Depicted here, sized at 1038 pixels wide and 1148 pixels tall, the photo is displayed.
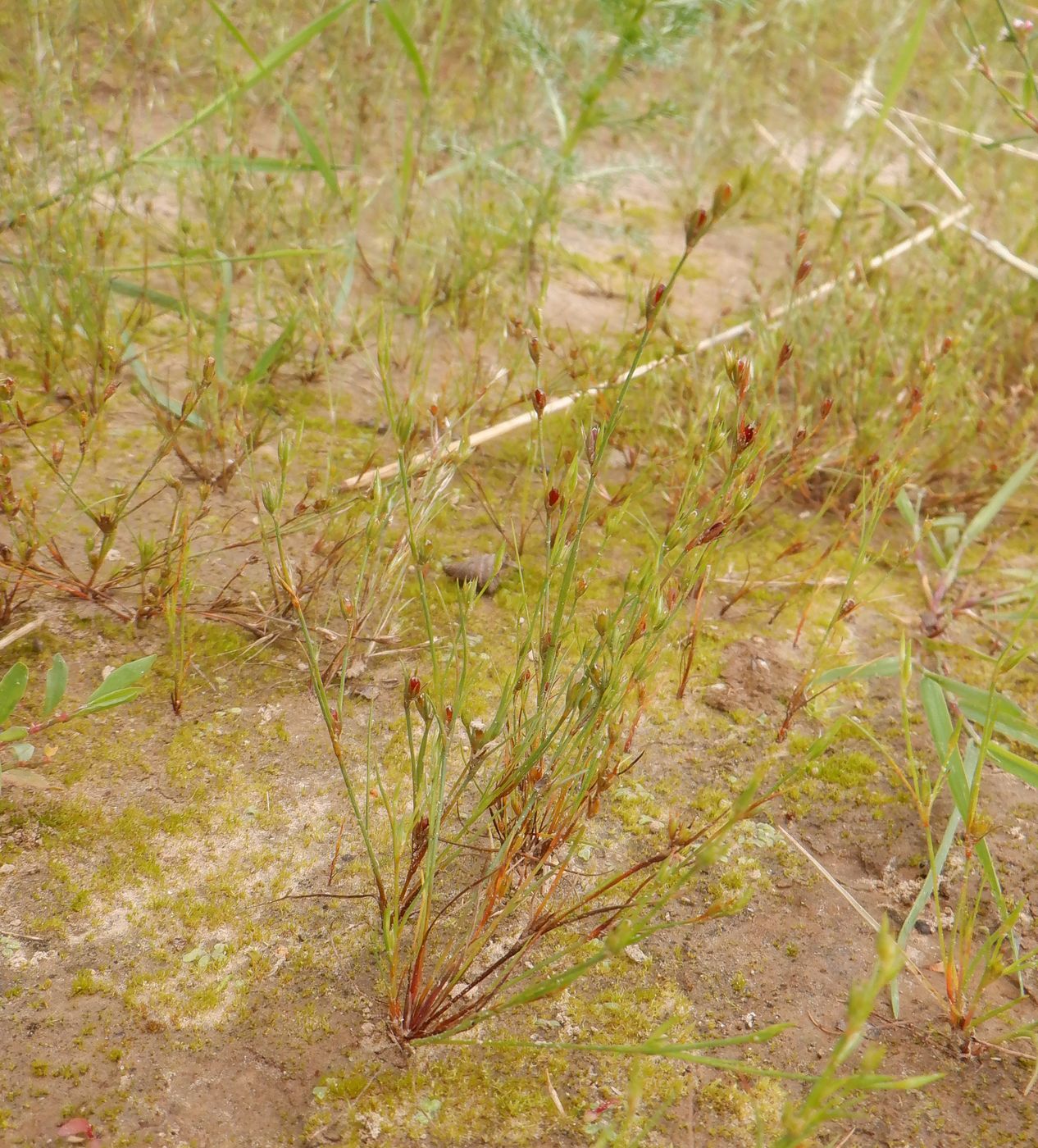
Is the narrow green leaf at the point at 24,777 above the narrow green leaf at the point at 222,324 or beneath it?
beneath

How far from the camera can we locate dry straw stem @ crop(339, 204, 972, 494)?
1.96 meters

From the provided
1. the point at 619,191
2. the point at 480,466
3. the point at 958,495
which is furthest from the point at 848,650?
the point at 619,191

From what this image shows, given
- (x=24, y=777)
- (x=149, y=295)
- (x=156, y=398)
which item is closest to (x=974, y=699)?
(x=24, y=777)

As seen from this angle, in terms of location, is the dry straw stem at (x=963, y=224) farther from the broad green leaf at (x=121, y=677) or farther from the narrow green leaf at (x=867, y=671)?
the broad green leaf at (x=121, y=677)

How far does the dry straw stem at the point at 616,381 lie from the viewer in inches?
77.3

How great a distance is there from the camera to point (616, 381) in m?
2.48

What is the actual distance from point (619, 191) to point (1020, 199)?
1.72 meters

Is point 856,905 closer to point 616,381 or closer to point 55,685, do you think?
point 55,685

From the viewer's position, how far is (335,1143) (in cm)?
125

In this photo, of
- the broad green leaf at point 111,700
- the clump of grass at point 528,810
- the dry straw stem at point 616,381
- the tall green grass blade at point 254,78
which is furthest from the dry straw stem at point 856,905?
the tall green grass blade at point 254,78

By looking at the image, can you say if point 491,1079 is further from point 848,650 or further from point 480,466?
point 480,466

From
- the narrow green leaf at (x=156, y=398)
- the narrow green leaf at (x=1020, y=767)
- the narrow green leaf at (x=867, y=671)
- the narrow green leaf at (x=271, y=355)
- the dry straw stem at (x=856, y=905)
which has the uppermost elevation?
the narrow green leaf at (x=271, y=355)

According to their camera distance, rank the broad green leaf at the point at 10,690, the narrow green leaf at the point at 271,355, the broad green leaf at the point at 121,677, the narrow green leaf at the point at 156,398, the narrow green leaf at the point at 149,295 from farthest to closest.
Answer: the narrow green leaf at the point at 149,295, the narrow green leaf at the point at 271,355, the narrow green leaf at the point at 156,398, the broad green leaf at the point at 121,677, the broad green leaf at the point at 10,690

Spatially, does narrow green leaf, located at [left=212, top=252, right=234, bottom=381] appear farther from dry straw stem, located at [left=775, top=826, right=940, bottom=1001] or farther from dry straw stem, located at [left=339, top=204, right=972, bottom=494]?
dry straw stem, located at [left=775, top=826, right=940, bottom=1001]
